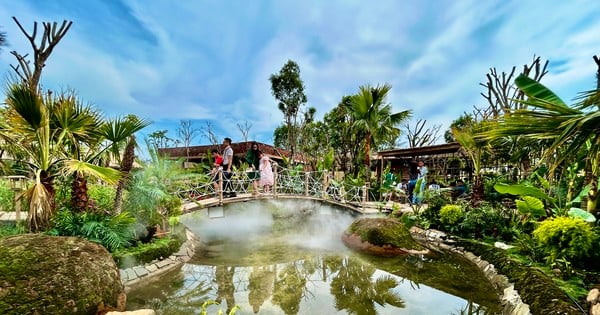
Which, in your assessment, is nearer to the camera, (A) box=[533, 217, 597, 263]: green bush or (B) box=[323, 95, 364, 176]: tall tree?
(A) box=[533, 217, 597, 263]: green bush

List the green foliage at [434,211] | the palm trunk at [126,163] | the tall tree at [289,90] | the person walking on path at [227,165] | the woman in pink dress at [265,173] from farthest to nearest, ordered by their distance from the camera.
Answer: the tall tree at [289,90] → the woman in pink dress at [265,173] → the person walking on path at [227,165] → the green foliage at [434,211] → the palm trunk at [126,163]

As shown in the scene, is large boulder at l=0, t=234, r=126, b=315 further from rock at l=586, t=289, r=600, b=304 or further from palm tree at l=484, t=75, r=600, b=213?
rock at l=586, t=289, r=600, b=304

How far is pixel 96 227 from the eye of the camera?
197 inches

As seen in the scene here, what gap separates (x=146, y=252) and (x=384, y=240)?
5.29m

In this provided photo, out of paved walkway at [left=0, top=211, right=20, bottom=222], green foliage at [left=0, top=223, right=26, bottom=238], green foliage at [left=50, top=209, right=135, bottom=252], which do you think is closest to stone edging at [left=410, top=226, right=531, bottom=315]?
green foliage at [left=50, top=209, right=135, bottom=252]

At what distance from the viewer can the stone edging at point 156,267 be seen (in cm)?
501

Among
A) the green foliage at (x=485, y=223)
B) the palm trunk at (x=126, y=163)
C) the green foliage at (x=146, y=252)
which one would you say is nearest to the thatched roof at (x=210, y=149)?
the green foliage at (x=146, y=252)

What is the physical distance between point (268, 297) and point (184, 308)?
1.24 meters

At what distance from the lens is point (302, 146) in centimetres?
2144

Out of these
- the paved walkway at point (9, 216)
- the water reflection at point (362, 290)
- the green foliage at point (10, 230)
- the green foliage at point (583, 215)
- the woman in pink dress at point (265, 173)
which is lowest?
the water reflection at point (362, 290)

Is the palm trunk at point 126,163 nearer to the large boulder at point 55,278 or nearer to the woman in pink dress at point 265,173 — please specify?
the large boulder at point 55,278

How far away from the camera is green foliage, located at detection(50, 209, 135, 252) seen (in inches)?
191

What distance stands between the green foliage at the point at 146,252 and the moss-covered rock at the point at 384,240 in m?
4.44

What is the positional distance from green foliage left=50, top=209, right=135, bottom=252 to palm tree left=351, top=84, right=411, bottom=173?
980 cm
